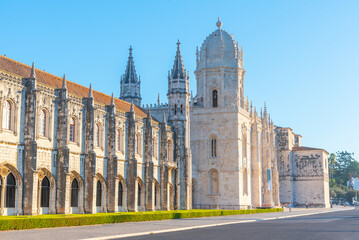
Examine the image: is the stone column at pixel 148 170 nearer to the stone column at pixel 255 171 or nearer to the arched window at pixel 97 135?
the arched window at pixel 97 135

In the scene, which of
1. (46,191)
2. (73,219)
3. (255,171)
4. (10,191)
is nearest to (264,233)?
(73,219)

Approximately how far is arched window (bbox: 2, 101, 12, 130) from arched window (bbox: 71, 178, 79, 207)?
27.4ft

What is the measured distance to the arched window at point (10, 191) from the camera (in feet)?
108

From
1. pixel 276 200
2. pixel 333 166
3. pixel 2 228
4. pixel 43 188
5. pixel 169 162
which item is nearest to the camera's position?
pixel 2 228

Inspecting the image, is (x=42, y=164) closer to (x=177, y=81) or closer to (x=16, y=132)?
(x=16, y=132)

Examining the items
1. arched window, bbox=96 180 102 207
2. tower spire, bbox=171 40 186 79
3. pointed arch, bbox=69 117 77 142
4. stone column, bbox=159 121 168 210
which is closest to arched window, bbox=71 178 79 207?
pointed arch, bbox=69 117 77 142

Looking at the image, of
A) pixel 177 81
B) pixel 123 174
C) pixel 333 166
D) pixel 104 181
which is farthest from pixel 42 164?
pixel 333 166

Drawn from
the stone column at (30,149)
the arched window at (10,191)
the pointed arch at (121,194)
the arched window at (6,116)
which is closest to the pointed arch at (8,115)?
the arched window at (6,116)

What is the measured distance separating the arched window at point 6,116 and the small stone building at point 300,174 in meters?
69.8

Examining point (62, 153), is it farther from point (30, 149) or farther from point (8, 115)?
point (8, 115)

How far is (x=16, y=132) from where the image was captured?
33469 mm

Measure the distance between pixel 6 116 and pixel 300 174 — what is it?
241 ft

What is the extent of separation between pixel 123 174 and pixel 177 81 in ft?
56.9

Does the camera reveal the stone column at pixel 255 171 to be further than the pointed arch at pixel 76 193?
Yes
